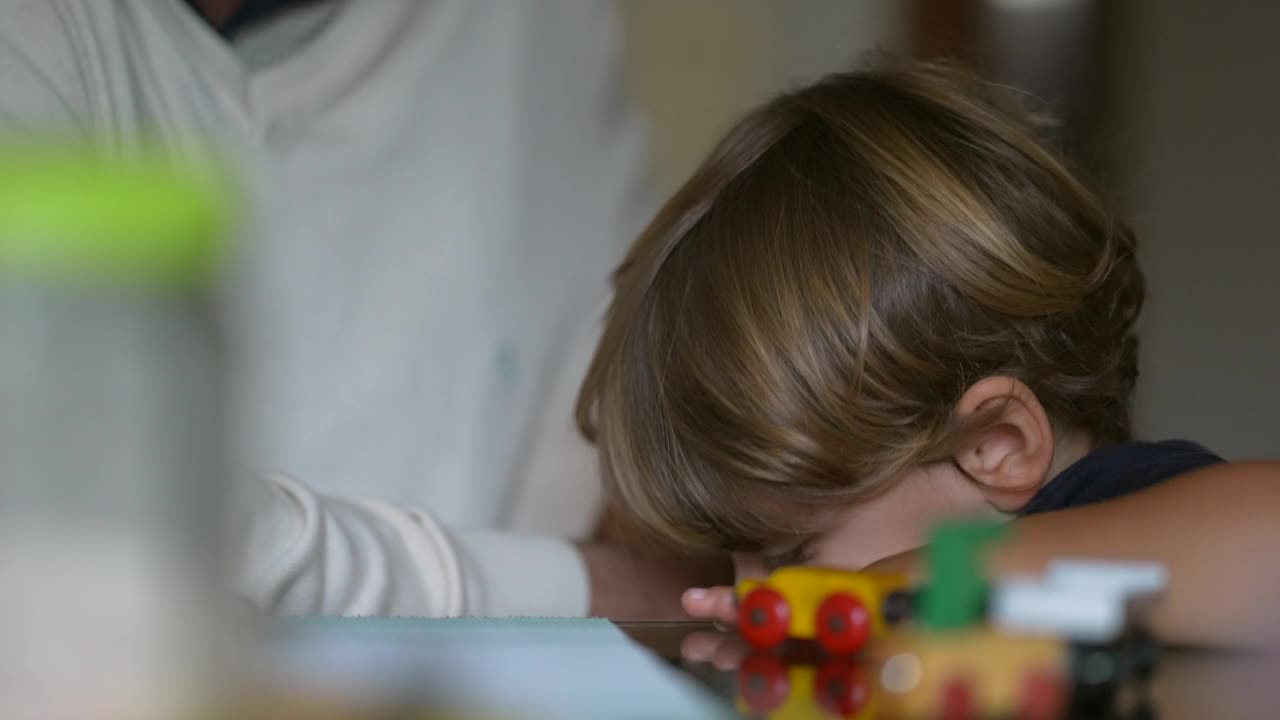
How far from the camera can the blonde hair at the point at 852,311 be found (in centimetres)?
97

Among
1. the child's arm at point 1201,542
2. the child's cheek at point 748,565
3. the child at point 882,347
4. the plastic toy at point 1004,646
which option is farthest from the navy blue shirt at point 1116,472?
the plastic toy at point 1004,646

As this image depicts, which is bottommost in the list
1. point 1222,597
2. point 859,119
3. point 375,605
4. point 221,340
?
point 375,605

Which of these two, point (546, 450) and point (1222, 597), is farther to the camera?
point (546, 450)

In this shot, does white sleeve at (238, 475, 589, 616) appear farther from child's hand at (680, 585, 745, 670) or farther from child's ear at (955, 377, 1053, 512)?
child's ear at (955, 377, 1053, 512)

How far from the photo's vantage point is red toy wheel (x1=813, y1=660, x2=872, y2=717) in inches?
17.8

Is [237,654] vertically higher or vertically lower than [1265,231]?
higher

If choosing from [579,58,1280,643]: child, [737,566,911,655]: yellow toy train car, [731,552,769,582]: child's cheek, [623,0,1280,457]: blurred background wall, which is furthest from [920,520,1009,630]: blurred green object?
[623,0,1280,457]: blurred background wall

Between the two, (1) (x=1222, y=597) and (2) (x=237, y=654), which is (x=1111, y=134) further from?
(2) (x=237, y=654)

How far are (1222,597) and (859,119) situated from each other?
49 cm

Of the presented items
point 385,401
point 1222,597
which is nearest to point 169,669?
point 1222,597

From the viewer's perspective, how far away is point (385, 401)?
142 cm

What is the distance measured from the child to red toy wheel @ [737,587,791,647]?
0.32 meters

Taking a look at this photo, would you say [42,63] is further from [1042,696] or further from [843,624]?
[1042,696]

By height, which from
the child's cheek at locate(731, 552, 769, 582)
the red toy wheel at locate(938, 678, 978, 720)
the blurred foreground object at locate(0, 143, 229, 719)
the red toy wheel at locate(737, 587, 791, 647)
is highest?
the blurred foreground object at locate(0, 143, 229, 719)
